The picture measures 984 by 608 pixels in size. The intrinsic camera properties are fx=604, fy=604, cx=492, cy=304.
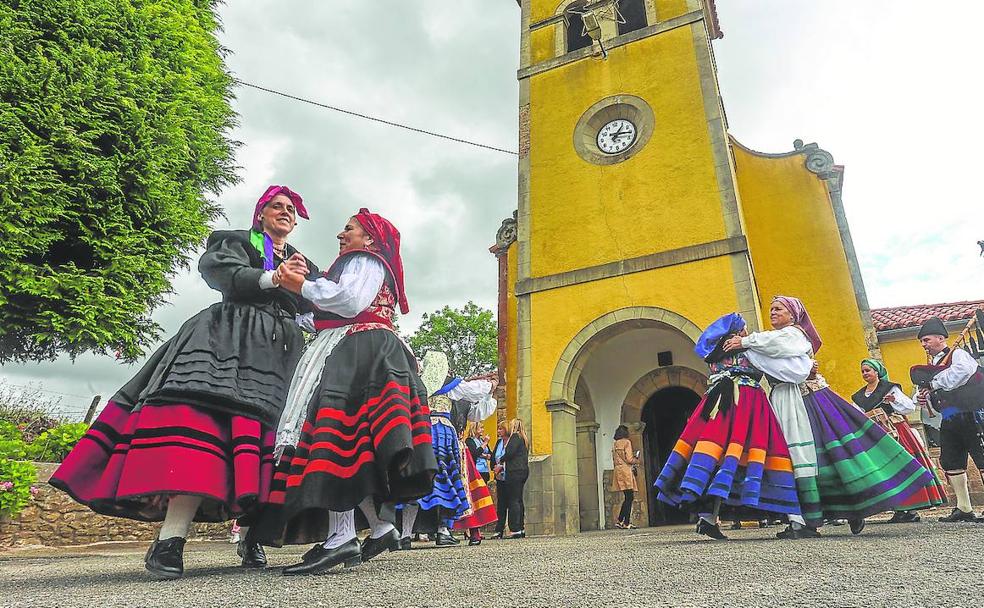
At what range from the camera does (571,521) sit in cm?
958

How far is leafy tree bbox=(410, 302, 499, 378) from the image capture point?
33.3m

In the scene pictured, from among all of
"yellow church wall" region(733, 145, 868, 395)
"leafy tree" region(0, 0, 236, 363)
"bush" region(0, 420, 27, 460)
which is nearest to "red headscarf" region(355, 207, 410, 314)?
"bush" region(0, 420, 27, 460)

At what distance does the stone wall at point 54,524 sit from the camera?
5953mm

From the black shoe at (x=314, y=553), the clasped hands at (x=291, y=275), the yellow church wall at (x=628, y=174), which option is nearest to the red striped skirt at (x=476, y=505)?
the black shoe at (x=314, y=553)

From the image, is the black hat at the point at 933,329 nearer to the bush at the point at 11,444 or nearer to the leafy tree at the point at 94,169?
the bush at the point at 11,444

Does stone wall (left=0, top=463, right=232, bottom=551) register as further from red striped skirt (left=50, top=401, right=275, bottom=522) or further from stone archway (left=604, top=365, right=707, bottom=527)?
stone archway (left=604, top=365, right=707, bottom=527)

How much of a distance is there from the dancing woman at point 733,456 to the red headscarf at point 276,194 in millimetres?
3013

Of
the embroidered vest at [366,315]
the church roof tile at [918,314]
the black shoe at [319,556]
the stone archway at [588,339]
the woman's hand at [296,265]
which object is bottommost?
the black shoe at [319,556]

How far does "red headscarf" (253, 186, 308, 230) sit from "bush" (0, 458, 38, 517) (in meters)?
4.42

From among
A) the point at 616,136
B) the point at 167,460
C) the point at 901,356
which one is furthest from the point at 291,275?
the point at 901,356

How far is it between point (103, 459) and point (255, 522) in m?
0.71

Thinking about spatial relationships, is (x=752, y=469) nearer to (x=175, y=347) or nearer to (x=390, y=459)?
(x=390, y=459)

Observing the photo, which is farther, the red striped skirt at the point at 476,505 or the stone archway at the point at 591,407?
the stone archway at the point at 591,407

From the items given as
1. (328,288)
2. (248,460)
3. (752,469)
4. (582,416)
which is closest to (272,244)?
(328,288)
